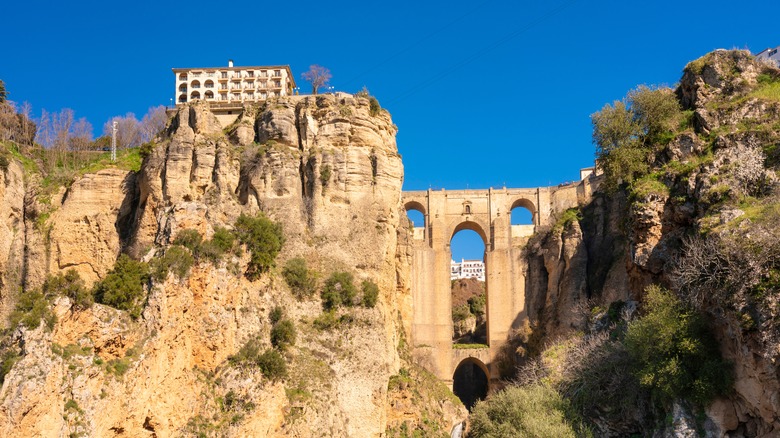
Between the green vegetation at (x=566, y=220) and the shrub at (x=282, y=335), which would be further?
the green vegetation at (x=566, y=220)

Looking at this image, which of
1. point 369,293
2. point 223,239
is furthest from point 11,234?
point 369,293

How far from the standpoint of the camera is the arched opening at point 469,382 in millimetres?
64625

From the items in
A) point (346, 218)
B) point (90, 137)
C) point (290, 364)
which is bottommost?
point (290, 364)

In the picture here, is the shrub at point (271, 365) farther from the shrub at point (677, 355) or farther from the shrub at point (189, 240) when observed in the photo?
the shrub at point (677, 355)

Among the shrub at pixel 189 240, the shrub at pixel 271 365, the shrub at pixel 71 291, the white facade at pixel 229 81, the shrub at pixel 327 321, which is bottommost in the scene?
the shrub at pixel 271 365

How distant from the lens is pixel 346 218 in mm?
44844

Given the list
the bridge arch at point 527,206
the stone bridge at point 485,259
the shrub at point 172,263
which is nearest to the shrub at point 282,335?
the shrub at point 172,263

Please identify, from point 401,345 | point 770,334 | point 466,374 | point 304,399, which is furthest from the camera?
point 466,374

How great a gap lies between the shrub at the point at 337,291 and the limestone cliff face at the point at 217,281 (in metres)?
0.54

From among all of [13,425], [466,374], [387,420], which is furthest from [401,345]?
[13,425]

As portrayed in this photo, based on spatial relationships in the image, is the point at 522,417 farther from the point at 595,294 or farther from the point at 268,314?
the point at 595,294

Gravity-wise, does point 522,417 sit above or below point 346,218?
below

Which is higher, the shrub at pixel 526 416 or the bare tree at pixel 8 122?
the bare tree at pixel 8 122

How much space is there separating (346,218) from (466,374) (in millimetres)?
25274
